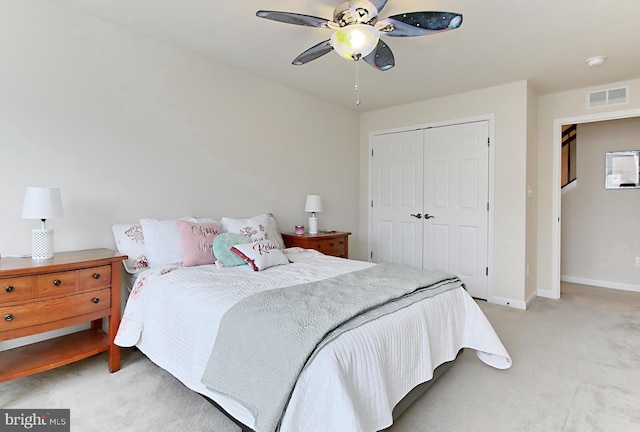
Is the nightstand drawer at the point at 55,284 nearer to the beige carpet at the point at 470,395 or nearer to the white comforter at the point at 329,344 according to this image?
the white comforter at the point at 329,344

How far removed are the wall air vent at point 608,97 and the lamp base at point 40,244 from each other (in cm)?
528

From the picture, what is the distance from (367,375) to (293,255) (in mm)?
1755

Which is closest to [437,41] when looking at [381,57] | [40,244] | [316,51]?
[381,57]

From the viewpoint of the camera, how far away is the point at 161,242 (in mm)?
2609

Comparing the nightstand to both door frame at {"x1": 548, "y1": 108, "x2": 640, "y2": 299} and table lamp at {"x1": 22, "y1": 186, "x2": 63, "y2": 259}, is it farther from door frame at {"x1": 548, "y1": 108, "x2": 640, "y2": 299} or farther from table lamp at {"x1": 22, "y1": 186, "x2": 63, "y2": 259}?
door frame at {"x1": 548, "y1": 108, "x2": 640, "y2": 299}

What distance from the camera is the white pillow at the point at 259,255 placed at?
2.54 metres

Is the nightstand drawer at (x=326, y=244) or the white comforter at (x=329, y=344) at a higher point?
the nightstand drawer at (x=326, y=244)

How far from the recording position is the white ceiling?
2307 mm

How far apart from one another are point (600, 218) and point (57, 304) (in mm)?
6141

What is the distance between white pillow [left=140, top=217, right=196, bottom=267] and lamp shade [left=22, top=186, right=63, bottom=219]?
1.98ft

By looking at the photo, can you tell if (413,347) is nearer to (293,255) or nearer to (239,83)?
(293,255)

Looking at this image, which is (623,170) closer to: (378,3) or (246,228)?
(378,3)

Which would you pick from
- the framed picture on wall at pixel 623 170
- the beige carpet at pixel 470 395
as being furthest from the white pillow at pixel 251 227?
the framed picture on wall at pixel 623 170

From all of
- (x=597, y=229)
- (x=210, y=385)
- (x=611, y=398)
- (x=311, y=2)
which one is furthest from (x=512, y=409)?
(x=597, y=229)
